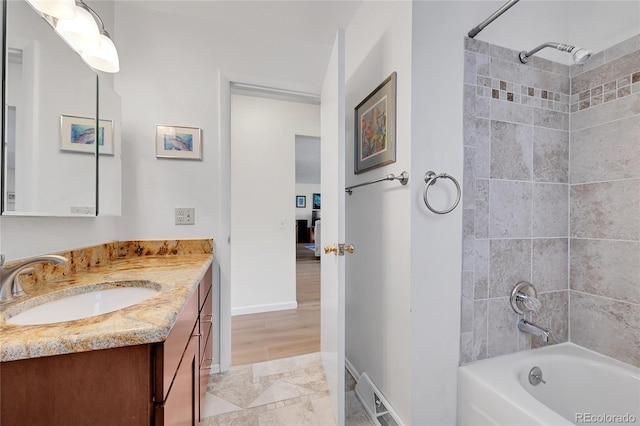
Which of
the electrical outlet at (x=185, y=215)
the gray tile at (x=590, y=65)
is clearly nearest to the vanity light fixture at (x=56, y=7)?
the electrical outlet at (x=185, y=215)

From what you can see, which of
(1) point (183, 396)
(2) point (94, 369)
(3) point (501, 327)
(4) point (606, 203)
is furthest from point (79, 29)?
(4) point (606, 203)

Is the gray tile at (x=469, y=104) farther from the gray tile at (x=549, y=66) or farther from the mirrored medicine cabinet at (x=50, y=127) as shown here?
the mirrored medicine cabinet at (x=50, y=127)

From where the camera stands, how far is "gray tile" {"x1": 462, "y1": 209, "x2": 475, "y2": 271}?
1241 millimetres

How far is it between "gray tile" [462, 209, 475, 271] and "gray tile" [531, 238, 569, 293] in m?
0.42

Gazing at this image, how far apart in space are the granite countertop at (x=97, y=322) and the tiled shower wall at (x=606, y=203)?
1.94m

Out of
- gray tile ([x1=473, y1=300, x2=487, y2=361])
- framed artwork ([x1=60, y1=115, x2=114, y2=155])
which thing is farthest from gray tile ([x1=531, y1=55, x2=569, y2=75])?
framed artwork ([x1=60, y1=115, x2=114, y2=155])

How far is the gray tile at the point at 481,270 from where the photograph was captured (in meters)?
1.27

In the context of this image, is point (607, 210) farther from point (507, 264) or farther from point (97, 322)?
point (97, 322)

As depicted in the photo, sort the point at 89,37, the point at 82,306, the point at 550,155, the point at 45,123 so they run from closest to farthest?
the point at 82,306 → the point at 45,123 → the point at 89,37 → the point at 550,155

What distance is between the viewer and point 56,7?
0.99 meters

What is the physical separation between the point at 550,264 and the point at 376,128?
1.21m

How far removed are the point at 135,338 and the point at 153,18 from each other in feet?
6.70

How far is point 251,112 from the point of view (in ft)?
9.25

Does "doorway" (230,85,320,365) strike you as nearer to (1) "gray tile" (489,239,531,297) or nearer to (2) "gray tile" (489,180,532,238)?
(1) "gray tile" (489,239,531,297)
